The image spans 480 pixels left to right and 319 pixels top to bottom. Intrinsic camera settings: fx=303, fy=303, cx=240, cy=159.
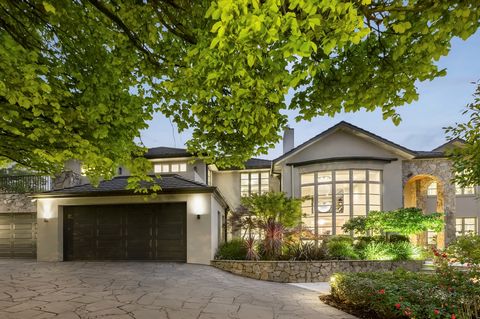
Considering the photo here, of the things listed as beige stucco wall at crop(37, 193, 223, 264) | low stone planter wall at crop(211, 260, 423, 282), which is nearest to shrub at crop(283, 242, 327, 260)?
low stone planter wall at crop(211, 260, 423, 282)

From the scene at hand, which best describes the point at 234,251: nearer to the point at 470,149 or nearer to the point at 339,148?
the point at 339,148

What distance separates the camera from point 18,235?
16.7m

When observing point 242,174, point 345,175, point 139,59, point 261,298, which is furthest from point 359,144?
point 139,59

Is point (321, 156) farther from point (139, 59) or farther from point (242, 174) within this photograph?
point (139, 59)

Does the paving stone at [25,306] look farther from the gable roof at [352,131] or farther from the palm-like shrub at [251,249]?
the gable roof at [352,131]

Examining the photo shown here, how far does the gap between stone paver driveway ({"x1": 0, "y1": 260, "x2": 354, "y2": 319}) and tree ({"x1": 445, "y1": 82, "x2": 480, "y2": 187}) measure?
4101mm

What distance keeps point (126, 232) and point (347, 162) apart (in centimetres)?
1190

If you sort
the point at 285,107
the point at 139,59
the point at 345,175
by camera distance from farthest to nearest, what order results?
the point at 345,175 → the point at 139,59 → the point at 285,107

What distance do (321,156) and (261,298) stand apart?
433 inches

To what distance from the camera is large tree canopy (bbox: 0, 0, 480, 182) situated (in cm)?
359

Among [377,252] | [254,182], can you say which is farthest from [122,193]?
[377,252]

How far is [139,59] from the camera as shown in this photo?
6918 millimetres

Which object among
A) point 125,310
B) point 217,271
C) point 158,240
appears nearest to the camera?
point 125,310

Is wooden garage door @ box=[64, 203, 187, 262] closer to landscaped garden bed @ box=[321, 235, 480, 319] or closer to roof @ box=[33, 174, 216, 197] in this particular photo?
roof @ box=[33, 174, 216, 197]
